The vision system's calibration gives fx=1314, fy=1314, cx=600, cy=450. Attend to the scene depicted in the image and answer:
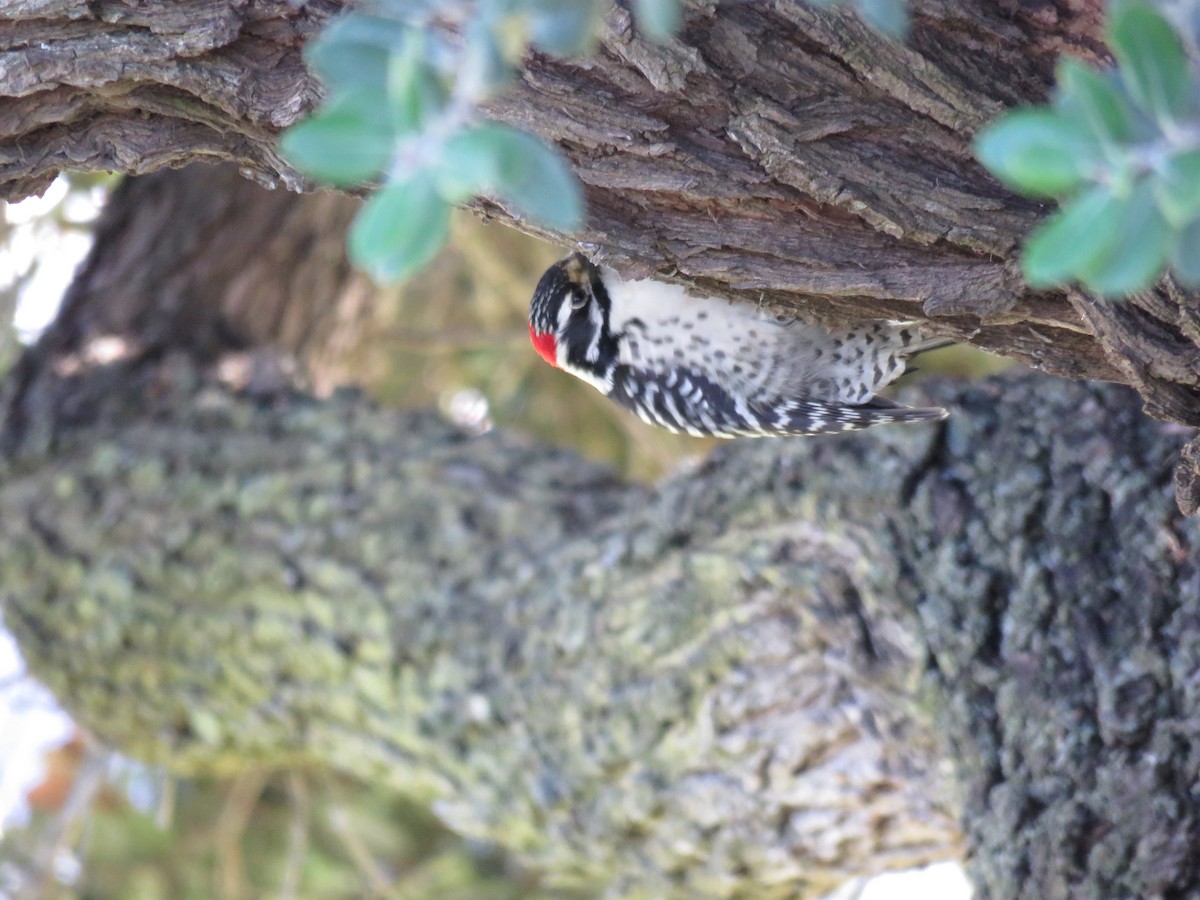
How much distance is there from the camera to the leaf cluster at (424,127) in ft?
2.89

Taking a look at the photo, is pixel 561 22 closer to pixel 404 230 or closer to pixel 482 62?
pixel 482 62

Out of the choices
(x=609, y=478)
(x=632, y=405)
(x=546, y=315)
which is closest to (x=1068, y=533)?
(x=632, y=405)

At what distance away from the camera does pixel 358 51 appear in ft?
3.15

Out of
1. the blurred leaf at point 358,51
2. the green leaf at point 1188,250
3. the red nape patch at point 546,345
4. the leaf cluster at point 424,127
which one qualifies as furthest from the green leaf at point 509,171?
the red nape patch at point 546,345

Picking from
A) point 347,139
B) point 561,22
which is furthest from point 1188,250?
point 347,139

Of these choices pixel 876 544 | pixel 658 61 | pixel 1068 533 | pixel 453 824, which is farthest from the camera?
pixel 453 824

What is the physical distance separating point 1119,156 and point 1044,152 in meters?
0.05

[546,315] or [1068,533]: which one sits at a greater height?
[1068,533]

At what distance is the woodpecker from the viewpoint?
2713 mm

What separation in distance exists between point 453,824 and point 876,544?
1.62 meters

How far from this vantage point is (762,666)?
3.02 metres

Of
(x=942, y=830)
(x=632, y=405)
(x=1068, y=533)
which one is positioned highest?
(x=1068, y=533)

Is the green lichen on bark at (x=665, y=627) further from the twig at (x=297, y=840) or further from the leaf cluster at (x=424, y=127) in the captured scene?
the leaf cluster at (x=424, y=127)

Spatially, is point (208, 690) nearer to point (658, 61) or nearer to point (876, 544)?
point (876, 544)
